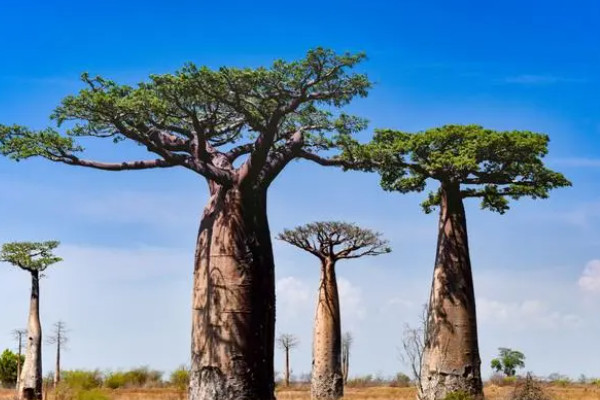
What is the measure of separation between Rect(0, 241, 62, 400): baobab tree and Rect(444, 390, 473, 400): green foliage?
10.7 meters

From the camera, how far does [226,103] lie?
1012 centimetres

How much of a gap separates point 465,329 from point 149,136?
6244 mm

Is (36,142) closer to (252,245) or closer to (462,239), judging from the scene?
(252,245)

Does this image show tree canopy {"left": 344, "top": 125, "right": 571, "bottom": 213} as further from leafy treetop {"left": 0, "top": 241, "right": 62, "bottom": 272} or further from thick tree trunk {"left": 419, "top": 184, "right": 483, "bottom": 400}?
leafy treetop {"left": 0, "top": 241, "right": 62, "bottom": 272}

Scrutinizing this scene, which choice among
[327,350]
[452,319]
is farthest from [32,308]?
[452,319]

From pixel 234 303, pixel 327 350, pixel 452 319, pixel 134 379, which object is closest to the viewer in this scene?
pixel 234 303

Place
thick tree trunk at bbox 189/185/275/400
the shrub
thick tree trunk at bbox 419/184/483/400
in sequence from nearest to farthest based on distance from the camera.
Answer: thick tree trunk at bbox 189/185/275/400
the shrub
thick tree trunk at bbox 419/184/483/400

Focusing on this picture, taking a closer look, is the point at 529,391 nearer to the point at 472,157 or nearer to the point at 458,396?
the point at 458,396

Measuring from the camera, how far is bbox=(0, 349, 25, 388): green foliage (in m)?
37.2

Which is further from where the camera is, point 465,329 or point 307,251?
point 307,251

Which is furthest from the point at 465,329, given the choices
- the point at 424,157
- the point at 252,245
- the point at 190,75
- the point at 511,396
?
the point at 190,75

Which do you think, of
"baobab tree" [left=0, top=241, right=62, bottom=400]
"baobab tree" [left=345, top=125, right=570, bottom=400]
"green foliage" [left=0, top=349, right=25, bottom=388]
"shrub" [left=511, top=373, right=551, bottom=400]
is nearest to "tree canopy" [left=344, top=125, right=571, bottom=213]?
"baobab tree" [left=345, top=125, right=570, bottom=400]

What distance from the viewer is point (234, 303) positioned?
30.8ft

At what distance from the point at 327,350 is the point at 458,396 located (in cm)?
632
